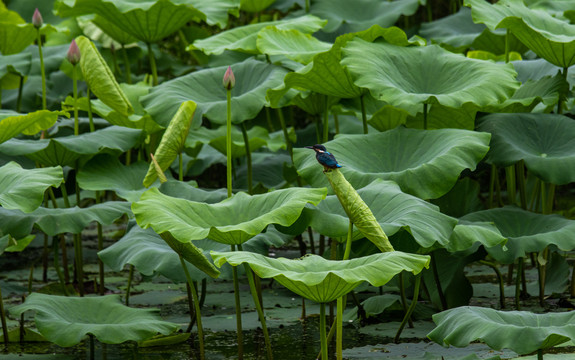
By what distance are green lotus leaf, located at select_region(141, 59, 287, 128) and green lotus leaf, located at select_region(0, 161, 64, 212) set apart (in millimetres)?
696

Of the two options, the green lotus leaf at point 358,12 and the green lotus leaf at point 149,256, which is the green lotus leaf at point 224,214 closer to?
the green lotus leaf at point 149,256

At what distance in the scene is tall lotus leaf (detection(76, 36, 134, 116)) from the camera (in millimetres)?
3148

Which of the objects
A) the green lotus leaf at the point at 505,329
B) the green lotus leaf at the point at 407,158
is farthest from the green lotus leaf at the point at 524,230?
the green lotus leaf at the point at 505,329

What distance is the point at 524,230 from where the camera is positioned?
276 cm

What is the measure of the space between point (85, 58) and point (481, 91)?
5.26ft

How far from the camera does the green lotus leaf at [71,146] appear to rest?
3.05 m

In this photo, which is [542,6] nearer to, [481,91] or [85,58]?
[481,91]

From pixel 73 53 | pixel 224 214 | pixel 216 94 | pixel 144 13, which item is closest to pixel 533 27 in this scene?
pixel 216 94

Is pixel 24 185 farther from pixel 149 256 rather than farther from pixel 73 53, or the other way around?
pixel 73 53

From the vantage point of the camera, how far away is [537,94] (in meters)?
3.12

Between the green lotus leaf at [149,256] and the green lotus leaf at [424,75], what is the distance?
2.70 ft

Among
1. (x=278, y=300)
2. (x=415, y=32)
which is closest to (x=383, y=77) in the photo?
(x=278, y=300)

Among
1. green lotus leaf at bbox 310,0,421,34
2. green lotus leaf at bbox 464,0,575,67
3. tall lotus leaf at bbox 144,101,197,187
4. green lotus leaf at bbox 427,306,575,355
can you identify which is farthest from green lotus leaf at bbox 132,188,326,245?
green lotus leaf at bbox 310,0,421,34

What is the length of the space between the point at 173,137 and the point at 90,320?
0.66 m
